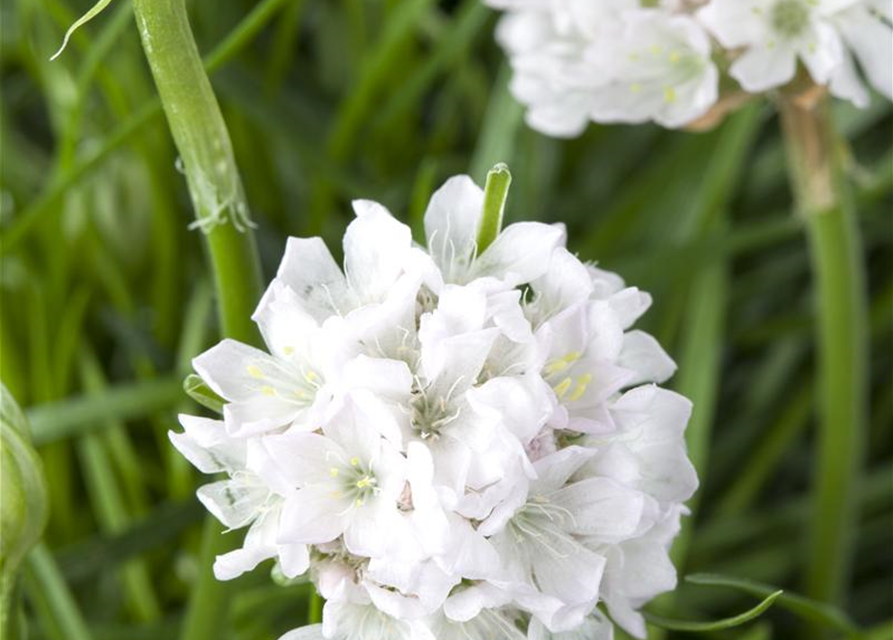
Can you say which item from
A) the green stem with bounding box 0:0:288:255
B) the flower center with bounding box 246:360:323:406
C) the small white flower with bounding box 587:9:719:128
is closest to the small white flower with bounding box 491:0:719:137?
the small white flower with bounding box 587:9:719:128

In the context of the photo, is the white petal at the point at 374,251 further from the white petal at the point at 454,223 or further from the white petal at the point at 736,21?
the white petal at the point at 736,21

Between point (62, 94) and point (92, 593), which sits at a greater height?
point (62, 94)

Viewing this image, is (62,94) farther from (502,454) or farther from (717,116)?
(502,454)

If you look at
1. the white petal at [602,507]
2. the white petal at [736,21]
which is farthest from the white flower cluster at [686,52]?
the white petal at [602,507]

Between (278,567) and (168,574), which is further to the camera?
(168,574)

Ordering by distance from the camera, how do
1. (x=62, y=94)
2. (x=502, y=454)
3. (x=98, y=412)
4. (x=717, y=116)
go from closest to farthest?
1. (x=502, y=454)
2. (x=717, y=116)
3. (x=98, y=412)
4. (x=62, y=94)

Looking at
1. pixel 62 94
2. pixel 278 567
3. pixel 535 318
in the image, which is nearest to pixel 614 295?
pixel 535 318

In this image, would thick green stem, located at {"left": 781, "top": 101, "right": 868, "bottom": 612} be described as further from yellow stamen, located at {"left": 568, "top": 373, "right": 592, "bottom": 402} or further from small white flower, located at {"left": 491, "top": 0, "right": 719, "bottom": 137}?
yellow stamen, located at {"left": 568, "top": 373, "right": 592, "bottom": 402}
